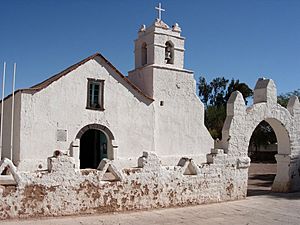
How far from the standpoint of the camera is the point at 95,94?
16.7 meters

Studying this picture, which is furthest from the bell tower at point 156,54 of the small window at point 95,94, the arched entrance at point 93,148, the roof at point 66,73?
the arched entrance at point 93,148

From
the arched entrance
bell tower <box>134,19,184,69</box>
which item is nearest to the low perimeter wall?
the arched entrance

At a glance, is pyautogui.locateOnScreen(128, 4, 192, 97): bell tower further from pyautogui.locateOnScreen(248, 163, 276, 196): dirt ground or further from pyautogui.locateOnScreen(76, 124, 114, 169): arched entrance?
pyautogui.locateOnScreen(248, 163, 276, 196): dirt ground

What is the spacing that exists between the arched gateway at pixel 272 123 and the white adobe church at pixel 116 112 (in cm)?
591

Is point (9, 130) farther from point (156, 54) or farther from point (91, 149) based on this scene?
point (156, 54)

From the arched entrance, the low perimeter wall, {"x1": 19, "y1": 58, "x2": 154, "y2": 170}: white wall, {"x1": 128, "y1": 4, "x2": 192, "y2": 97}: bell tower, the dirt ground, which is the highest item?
{"x1": 128, "y1": 4, "x2": 192, "y2": 97}: bell tower

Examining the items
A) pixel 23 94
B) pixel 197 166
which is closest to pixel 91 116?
pixel 23 94

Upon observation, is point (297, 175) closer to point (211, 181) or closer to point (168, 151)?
point (211, 181)

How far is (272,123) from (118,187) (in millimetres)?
→ 7159

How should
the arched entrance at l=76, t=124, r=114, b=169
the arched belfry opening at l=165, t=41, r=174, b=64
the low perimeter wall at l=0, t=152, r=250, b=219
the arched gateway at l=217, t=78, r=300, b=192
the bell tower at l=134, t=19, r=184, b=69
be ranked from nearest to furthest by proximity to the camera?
1. the low perimeter wall at l=0, t=152, r=250, b=219
2. the arched gateway at l=217, t=78, r=300, b=192
3. the arched entrance at l=76, t=124, r=114, b=169
4. the bell tower at l=134, t=19, r=184, b=69
5. the arched belfry opening at l=165, t=41, r=174, b=64

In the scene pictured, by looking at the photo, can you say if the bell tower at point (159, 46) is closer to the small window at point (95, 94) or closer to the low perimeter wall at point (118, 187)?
the small window at point (95, 94)

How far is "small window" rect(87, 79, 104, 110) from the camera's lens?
16453 mm

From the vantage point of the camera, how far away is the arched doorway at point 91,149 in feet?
58.2

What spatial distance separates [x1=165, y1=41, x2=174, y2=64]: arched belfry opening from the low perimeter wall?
8795 millimetres
